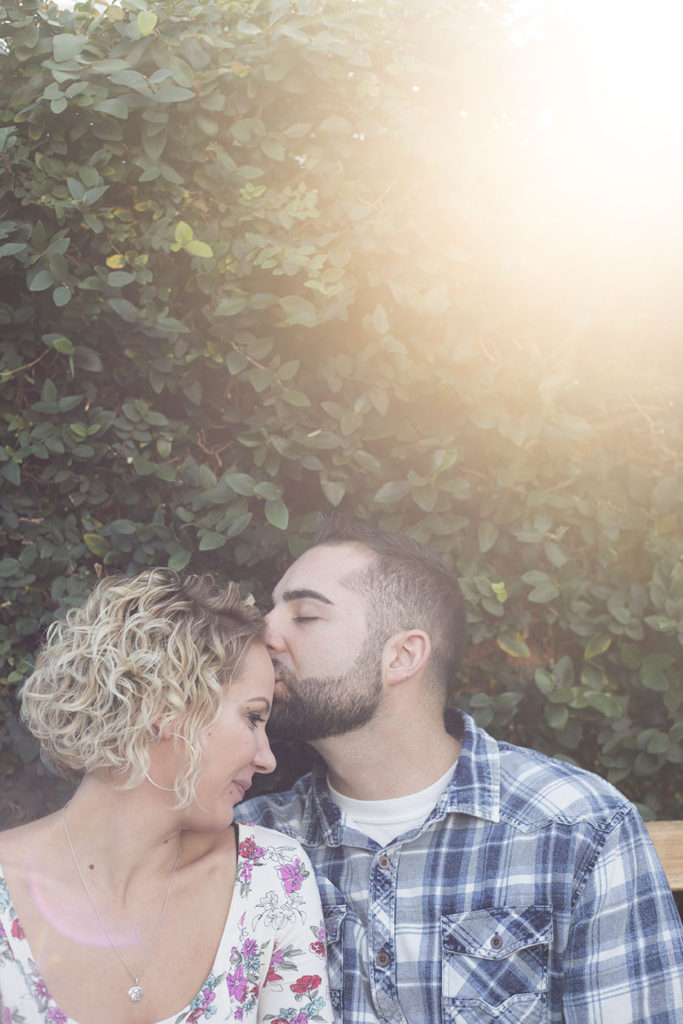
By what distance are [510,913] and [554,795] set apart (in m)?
0.29

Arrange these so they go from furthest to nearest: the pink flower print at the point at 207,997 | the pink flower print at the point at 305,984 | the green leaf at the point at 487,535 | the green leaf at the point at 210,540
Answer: the green leaf at the point at 487,535
the green leaf at the point at 210,540
the pink flower print at the point at 305,984
the pink flower print at the point at 207,997

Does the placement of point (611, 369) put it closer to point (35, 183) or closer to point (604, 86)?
point (604, 86)

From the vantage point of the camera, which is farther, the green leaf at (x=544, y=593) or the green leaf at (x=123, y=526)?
the green leaf at (x=544, y=593)

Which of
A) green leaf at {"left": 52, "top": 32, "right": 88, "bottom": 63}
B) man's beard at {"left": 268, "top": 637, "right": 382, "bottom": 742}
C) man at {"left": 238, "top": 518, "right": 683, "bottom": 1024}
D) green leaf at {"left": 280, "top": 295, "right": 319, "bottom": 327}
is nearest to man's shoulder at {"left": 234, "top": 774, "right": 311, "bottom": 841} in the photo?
man at {"left": 238, "top": 518, "right": 683, "bottom": 1024}

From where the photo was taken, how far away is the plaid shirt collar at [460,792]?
2.25 m

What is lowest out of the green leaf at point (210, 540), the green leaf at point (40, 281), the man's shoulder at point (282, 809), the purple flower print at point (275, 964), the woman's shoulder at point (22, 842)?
the man's shoulder at point (282, 809)

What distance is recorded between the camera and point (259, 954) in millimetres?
2082

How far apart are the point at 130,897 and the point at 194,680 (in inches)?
19.7

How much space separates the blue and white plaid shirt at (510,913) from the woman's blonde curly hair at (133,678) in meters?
0.61

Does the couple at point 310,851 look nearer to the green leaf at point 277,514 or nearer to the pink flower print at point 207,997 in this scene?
the pink flower print at point 207,997

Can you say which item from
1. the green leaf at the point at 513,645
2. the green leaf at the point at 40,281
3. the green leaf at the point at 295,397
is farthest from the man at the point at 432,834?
the green leaf at the point at 40,281

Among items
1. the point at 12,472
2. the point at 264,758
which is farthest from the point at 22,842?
the point at 12,472

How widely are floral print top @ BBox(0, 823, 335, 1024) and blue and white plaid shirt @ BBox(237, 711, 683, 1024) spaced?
0.44 ft

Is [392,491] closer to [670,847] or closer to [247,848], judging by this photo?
[247,848]
